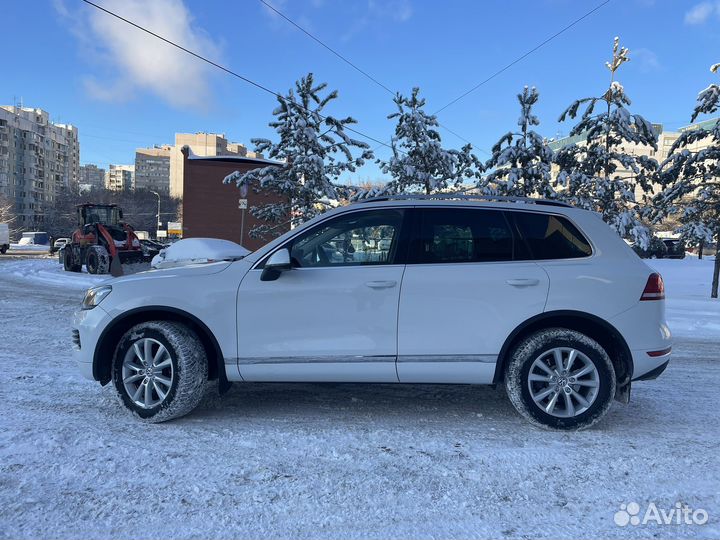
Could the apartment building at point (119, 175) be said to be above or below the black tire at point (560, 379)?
above

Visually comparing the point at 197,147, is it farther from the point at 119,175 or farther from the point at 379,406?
the point at 379,406

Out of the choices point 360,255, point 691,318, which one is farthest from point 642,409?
point 691,318

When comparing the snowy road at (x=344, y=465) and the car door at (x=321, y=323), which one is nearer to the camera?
the snowy road at (x=344, y=465)

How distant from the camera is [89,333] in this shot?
3912 mm

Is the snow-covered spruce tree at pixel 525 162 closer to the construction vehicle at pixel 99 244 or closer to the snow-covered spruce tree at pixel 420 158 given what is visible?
the snow-covered spruce tree at pixel 420 158

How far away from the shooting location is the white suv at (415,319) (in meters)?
3.72

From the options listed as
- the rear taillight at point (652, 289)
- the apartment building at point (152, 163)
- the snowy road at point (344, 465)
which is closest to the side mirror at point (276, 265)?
the snowy road at point (344, 465)

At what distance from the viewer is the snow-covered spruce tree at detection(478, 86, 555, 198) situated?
508 inches

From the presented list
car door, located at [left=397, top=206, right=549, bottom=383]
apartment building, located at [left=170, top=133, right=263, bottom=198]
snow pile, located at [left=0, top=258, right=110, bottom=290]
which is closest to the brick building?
snow pile, located at [left=0, top=258, right=110, bottom=290]

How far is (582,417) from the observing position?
371cm

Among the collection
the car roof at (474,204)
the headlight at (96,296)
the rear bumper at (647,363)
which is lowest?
the rear bumper at (647,363)

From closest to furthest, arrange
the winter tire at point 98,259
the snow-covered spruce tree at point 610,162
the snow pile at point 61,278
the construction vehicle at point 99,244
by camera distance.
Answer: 1. the snow-covered spruce tree at point 610,162
2. the snow pile at point 61,278
3. the winter tire at point 98,259
4. the construction vehicle at point 99,244

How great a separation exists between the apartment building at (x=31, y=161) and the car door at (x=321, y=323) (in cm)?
8928

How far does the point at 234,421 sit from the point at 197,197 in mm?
25060
